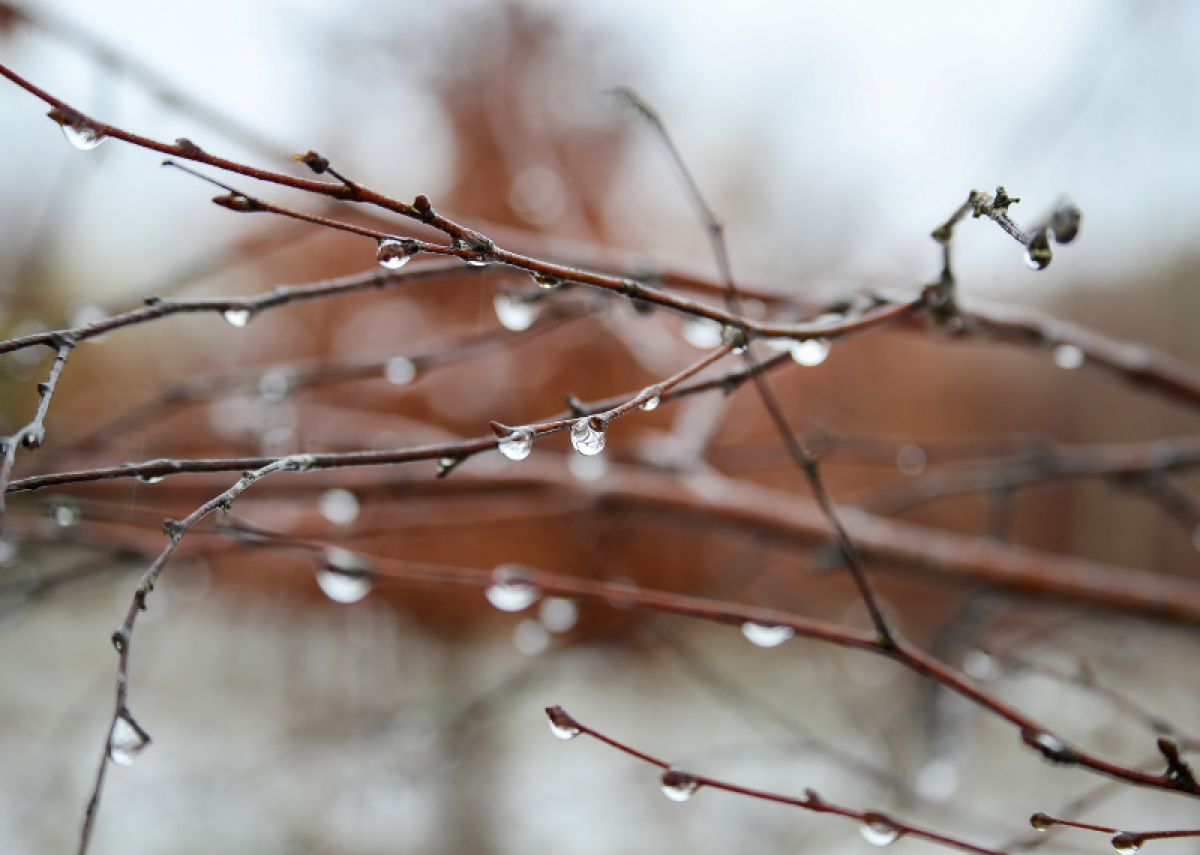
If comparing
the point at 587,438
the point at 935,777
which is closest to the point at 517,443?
the point at 587,438

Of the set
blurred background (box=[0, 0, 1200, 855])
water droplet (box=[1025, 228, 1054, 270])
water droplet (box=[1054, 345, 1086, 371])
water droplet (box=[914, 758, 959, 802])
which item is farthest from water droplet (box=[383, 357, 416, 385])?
water droplet (box=[914, 758, 959, 802])

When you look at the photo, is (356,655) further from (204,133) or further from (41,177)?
(204,133)

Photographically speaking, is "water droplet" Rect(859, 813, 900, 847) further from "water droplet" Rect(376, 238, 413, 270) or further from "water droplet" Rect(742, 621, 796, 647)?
"water droplet" Rect(376, 238, 413, 270)

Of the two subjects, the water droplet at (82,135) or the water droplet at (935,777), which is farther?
the water droplet at (935,777)

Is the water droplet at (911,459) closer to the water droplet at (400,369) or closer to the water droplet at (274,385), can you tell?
the water droplet at (400,369)

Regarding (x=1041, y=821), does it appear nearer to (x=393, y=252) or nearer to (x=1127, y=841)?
(x=1127, y=841)

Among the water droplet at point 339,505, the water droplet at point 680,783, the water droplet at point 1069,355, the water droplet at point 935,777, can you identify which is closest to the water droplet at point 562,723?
the water droplet at point 680,783
